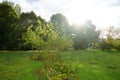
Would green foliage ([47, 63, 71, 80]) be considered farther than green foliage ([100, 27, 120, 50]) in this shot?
No

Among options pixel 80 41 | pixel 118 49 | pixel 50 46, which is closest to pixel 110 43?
pixel 118 49

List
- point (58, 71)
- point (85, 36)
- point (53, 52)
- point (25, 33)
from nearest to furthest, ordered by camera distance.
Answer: point (58, 71)
point (53, 52)
point (25, 33)
point (85, 36)

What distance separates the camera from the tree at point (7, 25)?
36.2 meters

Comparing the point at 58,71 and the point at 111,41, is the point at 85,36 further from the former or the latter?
the point at 58,71

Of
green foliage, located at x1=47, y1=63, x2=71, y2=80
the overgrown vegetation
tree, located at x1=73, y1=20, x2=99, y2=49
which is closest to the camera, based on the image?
green foliage, located at x1=47, y1=63, x2=71, y2=80

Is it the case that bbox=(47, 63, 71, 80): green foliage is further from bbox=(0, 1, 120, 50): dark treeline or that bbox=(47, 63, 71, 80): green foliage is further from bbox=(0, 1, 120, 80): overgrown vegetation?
bbox=(0, 1, 120, 50): dark treeline

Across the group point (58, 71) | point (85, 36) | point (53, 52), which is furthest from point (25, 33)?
point (58, 71)

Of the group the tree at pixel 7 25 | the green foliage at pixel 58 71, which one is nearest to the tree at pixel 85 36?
the tree at pixel 7 25

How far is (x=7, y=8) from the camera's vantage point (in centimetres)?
3762

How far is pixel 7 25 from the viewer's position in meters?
36.3

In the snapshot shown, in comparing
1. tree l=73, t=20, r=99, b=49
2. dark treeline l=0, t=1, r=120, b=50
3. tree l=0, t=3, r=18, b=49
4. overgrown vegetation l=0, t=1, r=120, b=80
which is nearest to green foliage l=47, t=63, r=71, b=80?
overgrown vegetation l=0, t=1, r=120, b=80

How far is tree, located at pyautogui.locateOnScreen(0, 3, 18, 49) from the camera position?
36.2 m

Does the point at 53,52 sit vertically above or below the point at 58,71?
above

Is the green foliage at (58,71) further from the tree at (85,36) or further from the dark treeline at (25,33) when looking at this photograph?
the tree at (85,36)
